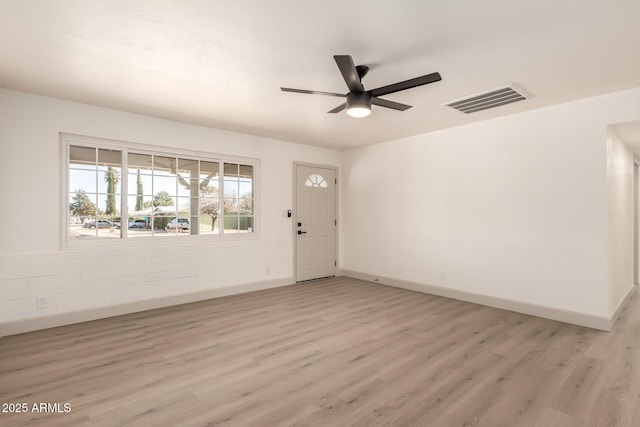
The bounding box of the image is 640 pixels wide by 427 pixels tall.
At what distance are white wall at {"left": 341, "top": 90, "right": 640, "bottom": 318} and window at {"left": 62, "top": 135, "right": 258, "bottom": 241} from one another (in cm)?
258

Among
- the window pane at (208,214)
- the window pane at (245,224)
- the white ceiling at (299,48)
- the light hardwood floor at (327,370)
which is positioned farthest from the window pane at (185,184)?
the light hardwood floor at (327,370)

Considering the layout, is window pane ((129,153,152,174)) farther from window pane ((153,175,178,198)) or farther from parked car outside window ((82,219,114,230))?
parked car outside window ((82,219,114,230))

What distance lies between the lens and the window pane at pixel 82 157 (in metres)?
4.02

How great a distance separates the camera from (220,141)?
17.1 feet

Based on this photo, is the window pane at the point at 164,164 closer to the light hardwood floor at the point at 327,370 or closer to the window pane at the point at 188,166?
the window pane at the point at 188,166

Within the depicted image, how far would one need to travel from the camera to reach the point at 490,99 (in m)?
3.77

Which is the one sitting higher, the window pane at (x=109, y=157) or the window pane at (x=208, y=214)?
the window pane at (x=109, y=157)

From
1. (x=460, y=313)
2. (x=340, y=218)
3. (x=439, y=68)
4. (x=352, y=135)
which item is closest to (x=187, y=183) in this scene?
(x=352, y=135)

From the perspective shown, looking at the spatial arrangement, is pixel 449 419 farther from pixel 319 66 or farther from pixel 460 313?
pixel 319 66

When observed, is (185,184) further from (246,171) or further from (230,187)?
(246,171)

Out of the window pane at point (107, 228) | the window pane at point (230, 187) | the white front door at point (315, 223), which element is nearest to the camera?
the window pane at point (107, 228)

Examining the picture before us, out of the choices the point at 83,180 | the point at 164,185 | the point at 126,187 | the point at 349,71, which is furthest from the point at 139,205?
the point at 349,71

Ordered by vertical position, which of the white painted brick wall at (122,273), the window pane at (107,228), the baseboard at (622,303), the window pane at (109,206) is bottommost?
the baseboard at (622,303)

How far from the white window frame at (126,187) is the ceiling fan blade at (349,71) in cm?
312
